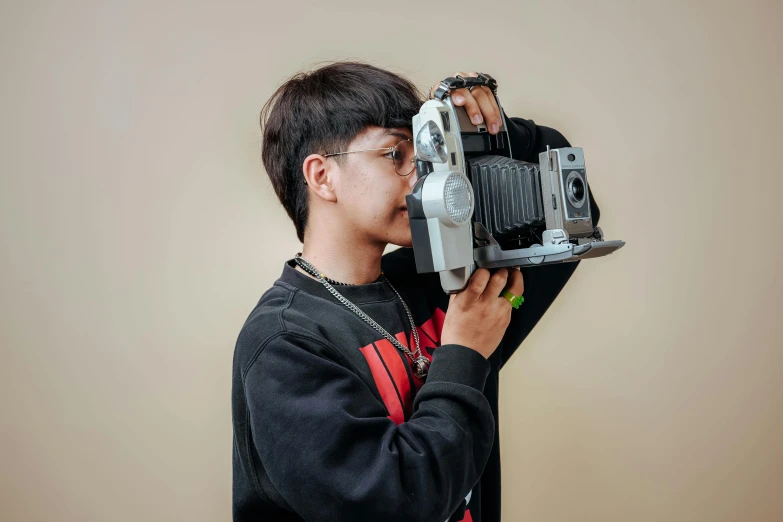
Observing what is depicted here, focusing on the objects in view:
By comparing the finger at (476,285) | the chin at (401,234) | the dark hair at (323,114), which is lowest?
the finger at (476,285)

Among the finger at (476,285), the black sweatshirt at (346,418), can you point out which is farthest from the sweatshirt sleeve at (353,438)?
the finger at (476,285)

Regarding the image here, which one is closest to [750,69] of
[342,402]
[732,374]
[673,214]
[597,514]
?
[673,214]

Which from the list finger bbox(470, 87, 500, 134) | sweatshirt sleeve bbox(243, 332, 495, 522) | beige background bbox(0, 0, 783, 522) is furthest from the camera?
beige background bbox(0, 0, 783, 522)

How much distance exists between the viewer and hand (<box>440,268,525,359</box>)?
1252mm

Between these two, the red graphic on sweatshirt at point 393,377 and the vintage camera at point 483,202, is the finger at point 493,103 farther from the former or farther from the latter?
the red graphic on sweatshirt at point 393,377

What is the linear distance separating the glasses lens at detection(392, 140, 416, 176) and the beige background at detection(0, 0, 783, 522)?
100cm

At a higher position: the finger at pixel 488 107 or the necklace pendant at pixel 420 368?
the finger at pixel 488 107

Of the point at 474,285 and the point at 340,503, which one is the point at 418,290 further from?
the point at 340,503

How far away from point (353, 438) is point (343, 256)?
0.38 m

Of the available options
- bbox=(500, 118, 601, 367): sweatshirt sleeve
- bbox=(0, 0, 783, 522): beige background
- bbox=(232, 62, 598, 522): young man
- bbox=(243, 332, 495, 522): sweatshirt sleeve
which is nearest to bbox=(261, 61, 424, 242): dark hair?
bbox=(232, 62, 598, 522): young man

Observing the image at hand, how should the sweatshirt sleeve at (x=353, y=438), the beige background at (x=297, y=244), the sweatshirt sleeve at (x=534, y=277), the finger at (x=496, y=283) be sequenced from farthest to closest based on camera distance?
the beige background at (x=297, y=244), the sweatshirt sleeve at (x=534, y=277), the finger at (x=496, y=283), the sweatshirt sleeve at (x=353, y=438)

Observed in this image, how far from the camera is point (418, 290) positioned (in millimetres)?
1551

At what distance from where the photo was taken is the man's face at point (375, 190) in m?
1.34

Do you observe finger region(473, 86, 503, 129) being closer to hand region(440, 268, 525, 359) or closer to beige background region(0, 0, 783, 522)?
hand region(440, 268, 525, 359)
